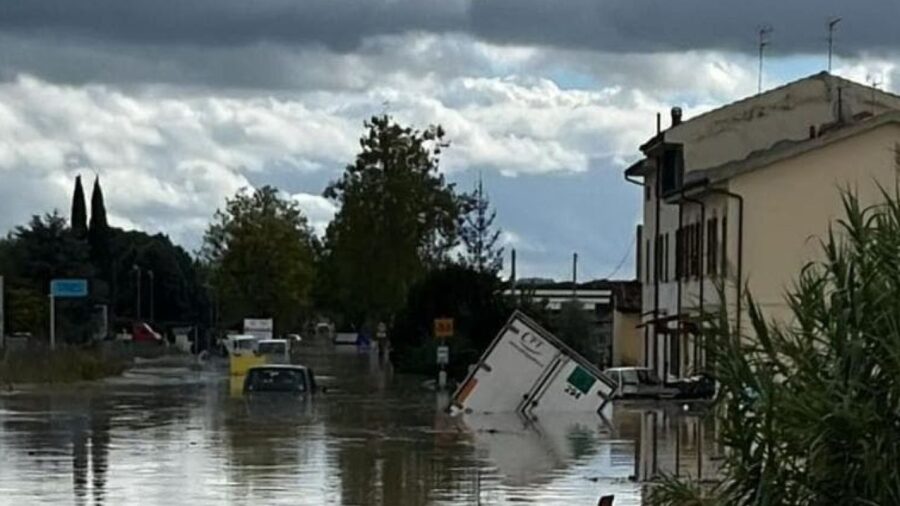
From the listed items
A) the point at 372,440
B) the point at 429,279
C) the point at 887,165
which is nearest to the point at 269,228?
the point at 429,279

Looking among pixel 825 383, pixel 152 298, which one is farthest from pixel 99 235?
pixel 825 383

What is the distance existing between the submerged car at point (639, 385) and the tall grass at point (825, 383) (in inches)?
1730

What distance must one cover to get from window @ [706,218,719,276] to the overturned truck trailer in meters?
6.44

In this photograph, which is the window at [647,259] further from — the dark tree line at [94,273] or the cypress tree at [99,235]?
the cypress tree at [99,235]

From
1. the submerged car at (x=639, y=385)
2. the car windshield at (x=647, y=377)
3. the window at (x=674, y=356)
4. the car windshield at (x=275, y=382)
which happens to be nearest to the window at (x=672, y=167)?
the window at (x=674, y=356)

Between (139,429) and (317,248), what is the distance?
82.0 metres

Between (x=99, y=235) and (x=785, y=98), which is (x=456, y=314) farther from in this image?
(x=99, y=235)

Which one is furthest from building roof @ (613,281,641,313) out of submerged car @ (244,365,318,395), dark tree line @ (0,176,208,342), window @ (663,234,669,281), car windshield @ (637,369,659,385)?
dark tree line @ (0,176,208,342)

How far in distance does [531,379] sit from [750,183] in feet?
26.2

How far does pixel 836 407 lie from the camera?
1283 cm

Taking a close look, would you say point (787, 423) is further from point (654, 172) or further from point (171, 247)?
point (171, 247)

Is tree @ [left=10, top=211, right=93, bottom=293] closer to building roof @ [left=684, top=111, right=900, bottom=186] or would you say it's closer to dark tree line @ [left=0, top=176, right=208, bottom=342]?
dark tree line @ [left=0, top=176, right=208, bottom=342]

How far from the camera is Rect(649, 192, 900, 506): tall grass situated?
12.8m

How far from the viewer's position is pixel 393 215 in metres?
95.1
